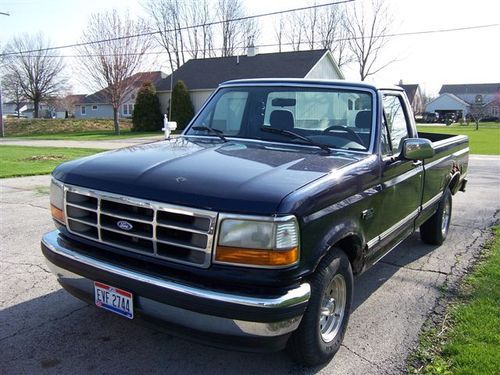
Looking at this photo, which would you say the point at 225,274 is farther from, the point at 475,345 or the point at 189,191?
the point at 475,345

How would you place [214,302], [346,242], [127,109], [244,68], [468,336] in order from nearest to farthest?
[214,302]
[346,242]
[468,336]
[244,68]
[127,109]

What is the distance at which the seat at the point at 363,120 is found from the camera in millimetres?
3922

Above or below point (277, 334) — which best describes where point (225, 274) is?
above

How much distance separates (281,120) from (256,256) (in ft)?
6.12

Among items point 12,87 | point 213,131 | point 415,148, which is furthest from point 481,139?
point 12,87

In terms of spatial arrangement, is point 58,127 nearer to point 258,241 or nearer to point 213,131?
point 213,131

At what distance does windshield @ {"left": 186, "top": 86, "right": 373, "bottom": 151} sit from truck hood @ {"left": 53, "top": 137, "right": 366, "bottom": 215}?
0.87ft

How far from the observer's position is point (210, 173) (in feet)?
9.31

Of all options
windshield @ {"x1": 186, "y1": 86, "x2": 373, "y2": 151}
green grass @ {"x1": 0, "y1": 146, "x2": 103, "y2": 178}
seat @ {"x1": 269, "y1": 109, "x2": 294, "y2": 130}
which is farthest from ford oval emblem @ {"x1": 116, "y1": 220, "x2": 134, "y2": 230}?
green grass @ {"x1": 0, "y1": 146, "x2": 103, "y2": 178}

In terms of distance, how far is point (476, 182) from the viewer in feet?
39.2

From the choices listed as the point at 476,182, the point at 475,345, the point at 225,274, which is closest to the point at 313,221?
the point at 225,274

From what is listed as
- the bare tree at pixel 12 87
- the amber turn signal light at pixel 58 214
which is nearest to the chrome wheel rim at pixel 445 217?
the amber turn signal light at pixel 58 214

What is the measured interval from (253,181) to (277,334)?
86 centimetres

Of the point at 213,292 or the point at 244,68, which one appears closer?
the point at 213,292
